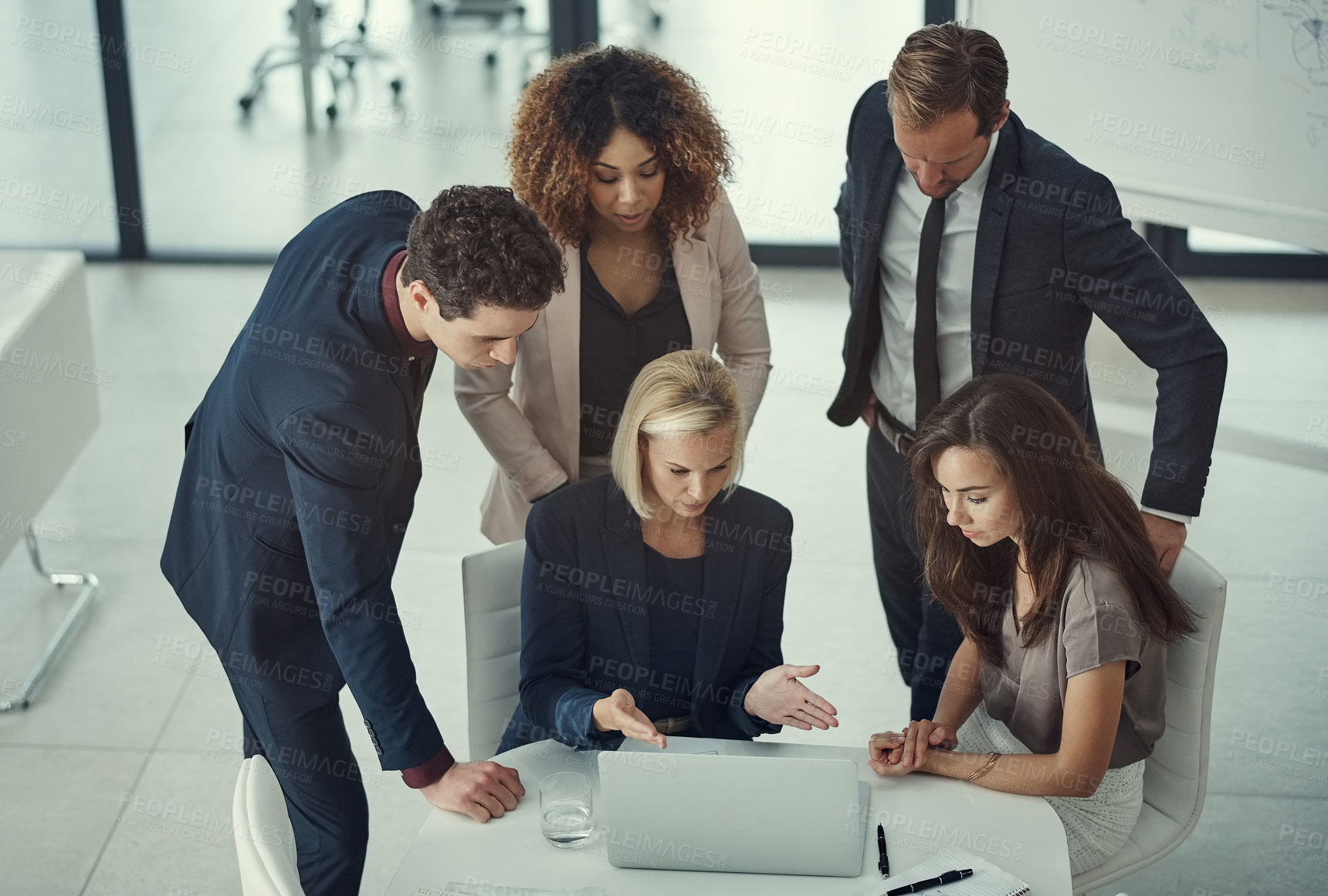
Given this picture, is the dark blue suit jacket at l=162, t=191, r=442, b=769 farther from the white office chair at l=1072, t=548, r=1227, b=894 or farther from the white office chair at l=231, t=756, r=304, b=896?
the white office chair at l=1072, t=548, r=1227, b=894

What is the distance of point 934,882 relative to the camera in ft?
6.57

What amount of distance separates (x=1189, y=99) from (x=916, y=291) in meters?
1.85

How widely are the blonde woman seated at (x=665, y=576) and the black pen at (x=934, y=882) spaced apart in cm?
45

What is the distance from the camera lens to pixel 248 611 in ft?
7.87

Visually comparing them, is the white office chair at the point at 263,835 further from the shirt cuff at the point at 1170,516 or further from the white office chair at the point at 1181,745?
the shirt cuff at the point at 1170,516


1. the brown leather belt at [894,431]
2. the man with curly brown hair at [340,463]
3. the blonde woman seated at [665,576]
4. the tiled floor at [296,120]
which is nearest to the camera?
the man with curly brown hair at [340,463]

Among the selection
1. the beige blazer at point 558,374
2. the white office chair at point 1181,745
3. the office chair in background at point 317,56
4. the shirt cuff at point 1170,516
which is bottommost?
the white office chair at point 1181,745

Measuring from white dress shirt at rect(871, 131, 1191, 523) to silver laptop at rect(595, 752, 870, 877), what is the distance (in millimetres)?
999

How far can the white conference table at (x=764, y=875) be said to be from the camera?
203 centimetres

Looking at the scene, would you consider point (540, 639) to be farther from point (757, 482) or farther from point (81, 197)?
point (81, 197)

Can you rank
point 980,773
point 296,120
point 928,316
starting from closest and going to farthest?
point 980,773, point 928,316, point 296,120

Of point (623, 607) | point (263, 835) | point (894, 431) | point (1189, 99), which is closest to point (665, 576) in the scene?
point (623, 607)

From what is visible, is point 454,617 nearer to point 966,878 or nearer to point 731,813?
point 731,813

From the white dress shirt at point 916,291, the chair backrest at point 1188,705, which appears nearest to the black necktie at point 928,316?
the white dress shirt at point 916,291
